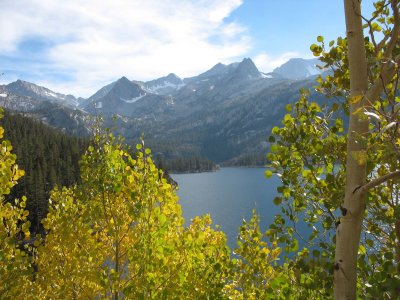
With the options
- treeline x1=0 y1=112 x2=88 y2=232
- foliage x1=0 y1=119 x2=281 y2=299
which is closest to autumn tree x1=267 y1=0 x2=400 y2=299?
foliage x1=0 y1=119 x2=281 y2=299

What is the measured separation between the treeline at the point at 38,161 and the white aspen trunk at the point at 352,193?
5931cm

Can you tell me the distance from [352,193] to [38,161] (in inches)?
4176

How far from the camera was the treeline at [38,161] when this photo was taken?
73750mm

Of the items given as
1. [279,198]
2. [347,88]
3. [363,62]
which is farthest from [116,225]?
[363,62]

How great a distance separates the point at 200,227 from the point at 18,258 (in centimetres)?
402

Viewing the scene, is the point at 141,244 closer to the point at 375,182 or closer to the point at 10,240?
the point at 10,240

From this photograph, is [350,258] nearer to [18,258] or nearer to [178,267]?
[178,267]

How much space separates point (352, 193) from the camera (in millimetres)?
2750

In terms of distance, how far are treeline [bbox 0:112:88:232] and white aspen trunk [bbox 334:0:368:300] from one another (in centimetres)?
5931

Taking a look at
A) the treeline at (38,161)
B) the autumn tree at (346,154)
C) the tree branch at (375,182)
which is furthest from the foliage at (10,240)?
the treeline at (38,161)

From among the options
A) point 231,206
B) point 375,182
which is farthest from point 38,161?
point 375,182

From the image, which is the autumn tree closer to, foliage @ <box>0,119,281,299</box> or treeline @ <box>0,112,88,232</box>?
foliage @ <box>0,119,281,299</box>

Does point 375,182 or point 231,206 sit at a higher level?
point 375,182

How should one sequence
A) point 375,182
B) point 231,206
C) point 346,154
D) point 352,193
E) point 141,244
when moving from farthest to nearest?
point 231,206 < point 141,244 < point 346,154 < point 352,193 < point 375,182
